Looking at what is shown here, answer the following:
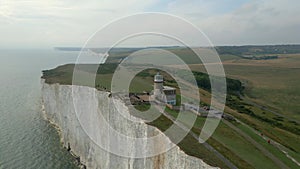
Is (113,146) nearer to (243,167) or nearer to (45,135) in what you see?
(243,167)

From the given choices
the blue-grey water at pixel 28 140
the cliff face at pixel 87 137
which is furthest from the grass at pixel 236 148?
the blue-grey water at pixel 28 140

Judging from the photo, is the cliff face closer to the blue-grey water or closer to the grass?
the blue-grey water

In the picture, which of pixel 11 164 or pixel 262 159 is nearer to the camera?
pixel 262 159

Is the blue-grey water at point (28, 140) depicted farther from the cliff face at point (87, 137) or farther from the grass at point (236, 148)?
the grass at point (236, 148)

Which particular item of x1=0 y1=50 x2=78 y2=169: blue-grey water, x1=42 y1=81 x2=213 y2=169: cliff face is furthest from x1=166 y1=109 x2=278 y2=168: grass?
x1=0 y1=50 x2=78 y2=169: blue-grey water

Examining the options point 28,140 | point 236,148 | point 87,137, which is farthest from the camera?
point 28,140

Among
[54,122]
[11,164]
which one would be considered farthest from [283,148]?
[54,122]

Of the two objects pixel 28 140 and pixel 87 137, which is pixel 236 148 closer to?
pixel 87 137

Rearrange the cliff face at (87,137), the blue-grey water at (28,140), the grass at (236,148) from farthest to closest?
1. the blue-grey water at (28,140)
2. the cliff face at (87,137)
3. the grass at (236,148)

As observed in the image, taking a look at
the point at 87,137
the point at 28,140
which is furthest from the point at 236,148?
the point at 28,140
